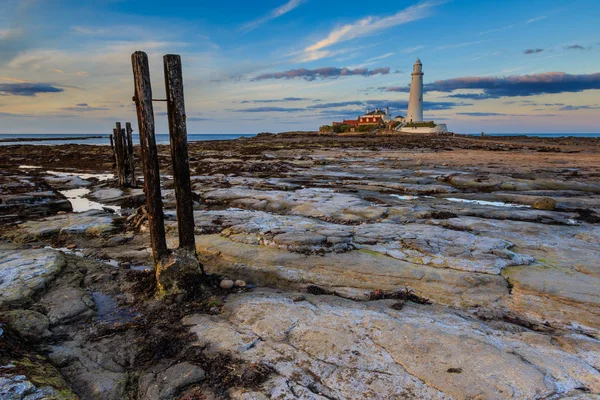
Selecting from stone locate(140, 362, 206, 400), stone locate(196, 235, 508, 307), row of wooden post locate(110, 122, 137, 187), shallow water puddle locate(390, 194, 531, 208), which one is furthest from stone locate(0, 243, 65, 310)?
shallow water puddle locate(390, 194, 531, 208)

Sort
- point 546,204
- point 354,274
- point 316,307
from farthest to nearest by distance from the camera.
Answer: point 546,204 < point 354,274 < point 316,307

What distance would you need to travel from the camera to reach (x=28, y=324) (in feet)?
15.7

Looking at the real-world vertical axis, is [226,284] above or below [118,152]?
below

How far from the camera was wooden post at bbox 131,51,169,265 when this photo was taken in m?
5.73

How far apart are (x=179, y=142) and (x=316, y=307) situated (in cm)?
354

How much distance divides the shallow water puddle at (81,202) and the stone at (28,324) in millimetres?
7792

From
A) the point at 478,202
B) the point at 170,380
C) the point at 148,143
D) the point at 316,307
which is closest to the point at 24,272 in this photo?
the point at 148,143

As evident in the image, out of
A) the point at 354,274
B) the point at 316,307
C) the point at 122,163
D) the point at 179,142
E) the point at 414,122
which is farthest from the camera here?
the point at 414,122

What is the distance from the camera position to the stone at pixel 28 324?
4.58m

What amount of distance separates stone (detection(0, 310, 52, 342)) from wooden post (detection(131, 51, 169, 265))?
70.4 inches

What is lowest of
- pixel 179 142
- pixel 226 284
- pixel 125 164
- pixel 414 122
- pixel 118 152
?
pixel 226 284

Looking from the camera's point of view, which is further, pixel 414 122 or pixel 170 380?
pixel 414 122

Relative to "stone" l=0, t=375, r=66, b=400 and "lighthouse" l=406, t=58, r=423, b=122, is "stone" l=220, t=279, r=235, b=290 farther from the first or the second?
"lighthouse" l=406, t=58, r=423, b=122

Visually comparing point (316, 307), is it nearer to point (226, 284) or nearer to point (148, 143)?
point (226, 284)
